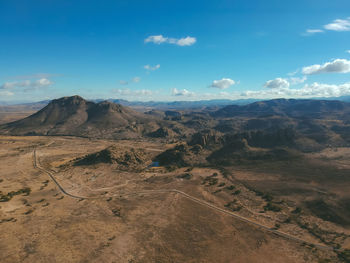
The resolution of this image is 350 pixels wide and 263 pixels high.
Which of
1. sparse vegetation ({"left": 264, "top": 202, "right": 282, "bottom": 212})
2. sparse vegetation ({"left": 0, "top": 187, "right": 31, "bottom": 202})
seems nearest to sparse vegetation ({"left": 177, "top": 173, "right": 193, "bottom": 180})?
sparse vegetation ({"left": 264, "top": 202, "right": 282, "bottom": 212})

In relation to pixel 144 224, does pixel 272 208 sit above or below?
below

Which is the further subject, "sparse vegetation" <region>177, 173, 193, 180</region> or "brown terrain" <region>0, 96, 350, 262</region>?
"sparse vegetation" <region>177, 173, 193, 180</region>

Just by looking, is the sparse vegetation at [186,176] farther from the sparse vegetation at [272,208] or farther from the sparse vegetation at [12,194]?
the sparse vegetation at [12,194]

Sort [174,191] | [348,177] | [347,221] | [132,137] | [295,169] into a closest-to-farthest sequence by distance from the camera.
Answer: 1. [347,221]
2. [174,191]
3. [348,177]
4. [295,169]
5. [132,137]

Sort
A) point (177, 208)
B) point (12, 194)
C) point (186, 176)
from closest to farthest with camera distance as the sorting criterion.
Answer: point (177, 208), point (12, 194), point (186, 176)

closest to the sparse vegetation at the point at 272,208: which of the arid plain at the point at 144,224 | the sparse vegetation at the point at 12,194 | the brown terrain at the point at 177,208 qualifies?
the brown terrain at the point at 177,208

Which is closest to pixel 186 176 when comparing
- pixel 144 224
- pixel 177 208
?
pixel 177 208

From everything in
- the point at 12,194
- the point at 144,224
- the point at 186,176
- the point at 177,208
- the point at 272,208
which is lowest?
the point at 272,208

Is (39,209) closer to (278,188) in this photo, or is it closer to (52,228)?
(52,228)

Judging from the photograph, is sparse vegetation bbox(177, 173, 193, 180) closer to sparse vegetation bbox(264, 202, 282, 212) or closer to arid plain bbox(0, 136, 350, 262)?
arid plain bbox(0, 136, 350, 262)

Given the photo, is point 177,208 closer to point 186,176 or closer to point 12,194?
point 186,176

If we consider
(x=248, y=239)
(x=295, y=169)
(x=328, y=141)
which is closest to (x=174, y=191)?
(x=248, y=239)
